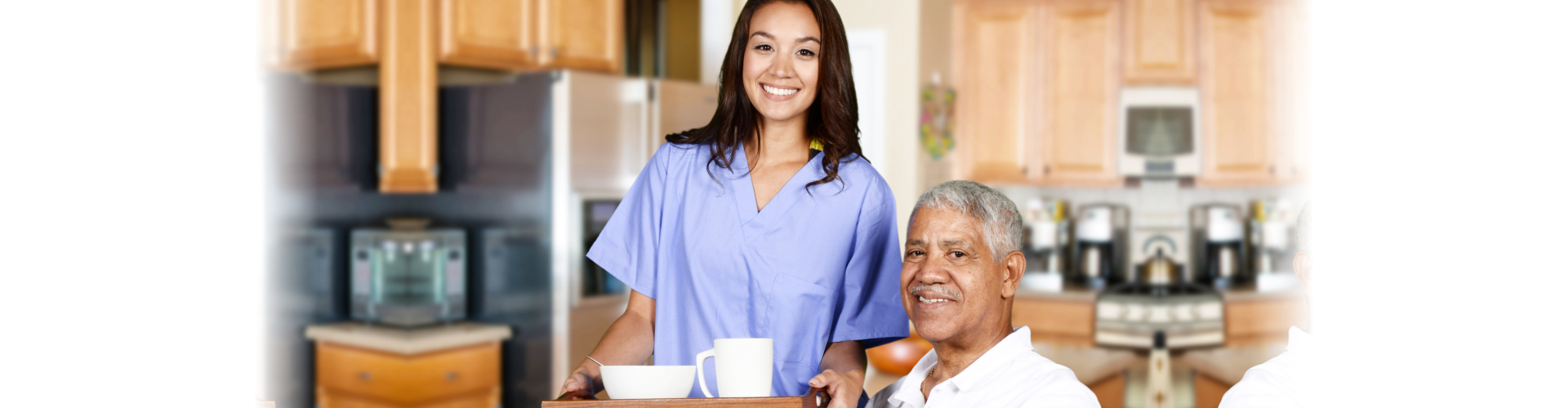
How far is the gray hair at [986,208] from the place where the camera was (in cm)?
114

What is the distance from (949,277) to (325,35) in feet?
10.1

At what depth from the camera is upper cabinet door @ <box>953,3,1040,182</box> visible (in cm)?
444

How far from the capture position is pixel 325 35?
3.55 meters

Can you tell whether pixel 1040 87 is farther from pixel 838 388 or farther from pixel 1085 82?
pixel 838 388

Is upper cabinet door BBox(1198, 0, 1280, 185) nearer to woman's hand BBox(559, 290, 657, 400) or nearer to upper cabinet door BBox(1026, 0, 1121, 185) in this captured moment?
upper cabinet door BBox(1026, 0, 1121, 185)

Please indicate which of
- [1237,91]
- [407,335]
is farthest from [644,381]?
[1237,91]

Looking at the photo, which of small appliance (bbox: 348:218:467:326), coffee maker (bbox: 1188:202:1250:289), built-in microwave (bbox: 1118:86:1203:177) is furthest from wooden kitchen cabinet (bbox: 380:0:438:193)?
coffee maker (bbox: 1188:202:1250:289)

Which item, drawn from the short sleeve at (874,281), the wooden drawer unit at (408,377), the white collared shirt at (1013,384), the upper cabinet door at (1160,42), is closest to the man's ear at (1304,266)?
the white collared shirt at (1013,384)

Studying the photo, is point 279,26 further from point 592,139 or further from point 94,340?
point 94,340

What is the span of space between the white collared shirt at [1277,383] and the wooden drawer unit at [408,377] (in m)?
2.87

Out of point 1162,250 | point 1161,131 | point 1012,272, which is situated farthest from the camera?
point 1161,131

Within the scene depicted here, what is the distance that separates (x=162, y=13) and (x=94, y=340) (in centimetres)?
24

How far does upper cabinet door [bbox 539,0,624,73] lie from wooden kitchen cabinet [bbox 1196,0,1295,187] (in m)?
2.54

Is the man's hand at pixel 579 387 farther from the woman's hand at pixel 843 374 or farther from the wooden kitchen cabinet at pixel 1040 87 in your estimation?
the wooden kitchen cabinet at pixel 1040 87
